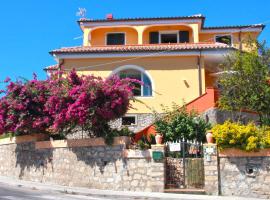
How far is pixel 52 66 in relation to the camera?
32531 millimetres

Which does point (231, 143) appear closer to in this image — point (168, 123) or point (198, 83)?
point (168, 123)

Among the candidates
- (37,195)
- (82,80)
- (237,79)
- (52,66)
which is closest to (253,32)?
(237,79)

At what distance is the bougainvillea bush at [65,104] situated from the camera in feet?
55.7

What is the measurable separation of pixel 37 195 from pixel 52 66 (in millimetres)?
18628

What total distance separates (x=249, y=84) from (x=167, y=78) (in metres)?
6.86

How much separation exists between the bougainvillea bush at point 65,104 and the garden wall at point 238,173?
4.60 metres

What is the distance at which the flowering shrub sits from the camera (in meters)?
15.3

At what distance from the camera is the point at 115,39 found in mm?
31047

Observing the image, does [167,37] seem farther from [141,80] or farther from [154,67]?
[141,80]

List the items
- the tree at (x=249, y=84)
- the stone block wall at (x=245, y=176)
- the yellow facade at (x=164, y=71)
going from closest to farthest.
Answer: the stone block wall at (x=245, y=176)
the tree at (x=249, y=84)
the yellow facade at (x=164, y=71)

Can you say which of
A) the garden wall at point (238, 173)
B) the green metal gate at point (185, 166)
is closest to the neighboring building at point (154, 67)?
the green metal gate at point (185, 166)

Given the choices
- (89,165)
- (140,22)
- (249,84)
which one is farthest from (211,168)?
(140,22)

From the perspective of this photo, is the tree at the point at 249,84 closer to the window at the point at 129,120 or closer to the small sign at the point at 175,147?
the small sign at the point at 175,147

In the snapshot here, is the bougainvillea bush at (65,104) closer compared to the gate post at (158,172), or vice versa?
the gate post at (158,172)
